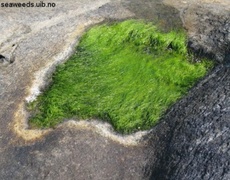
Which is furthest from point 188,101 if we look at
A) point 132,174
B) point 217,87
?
point 132,174

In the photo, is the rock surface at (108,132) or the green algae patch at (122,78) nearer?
the rock surface at (108,132)

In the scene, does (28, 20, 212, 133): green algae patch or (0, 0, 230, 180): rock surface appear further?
(28, 20, 212, 133): green algae patch

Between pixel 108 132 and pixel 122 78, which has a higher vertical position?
pixel 122 78

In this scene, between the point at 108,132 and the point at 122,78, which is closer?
the point at 108,132
